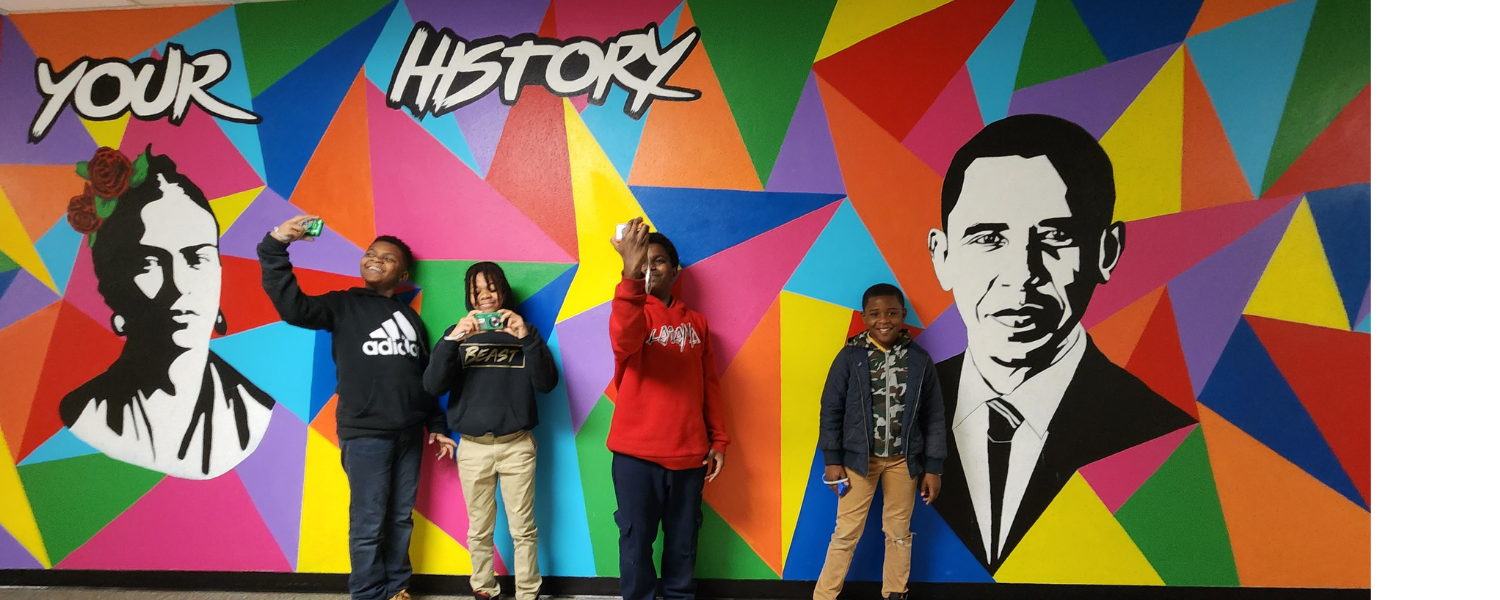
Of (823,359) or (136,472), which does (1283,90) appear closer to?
(823,359)

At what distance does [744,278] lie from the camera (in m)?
2.90

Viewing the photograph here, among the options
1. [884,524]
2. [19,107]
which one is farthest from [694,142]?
[19,107]

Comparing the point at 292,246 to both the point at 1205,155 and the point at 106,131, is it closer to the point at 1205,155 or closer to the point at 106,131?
the point at 106,131

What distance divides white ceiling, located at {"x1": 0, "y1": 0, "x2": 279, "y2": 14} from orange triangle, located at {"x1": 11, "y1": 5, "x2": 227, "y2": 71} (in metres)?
0.02

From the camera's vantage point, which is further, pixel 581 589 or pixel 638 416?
pixel 581 589

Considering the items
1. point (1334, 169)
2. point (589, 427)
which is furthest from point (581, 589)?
point (1334, 169)

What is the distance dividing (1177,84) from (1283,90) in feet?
1.65

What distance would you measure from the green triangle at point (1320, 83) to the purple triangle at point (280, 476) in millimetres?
4828

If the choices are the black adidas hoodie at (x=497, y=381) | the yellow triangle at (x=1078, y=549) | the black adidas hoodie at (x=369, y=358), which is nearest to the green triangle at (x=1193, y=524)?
the yellow triangle at (x=1078, y=549)

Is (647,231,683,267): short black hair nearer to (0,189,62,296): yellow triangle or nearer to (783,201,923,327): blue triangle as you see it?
(783,201,923,327): blue triangle

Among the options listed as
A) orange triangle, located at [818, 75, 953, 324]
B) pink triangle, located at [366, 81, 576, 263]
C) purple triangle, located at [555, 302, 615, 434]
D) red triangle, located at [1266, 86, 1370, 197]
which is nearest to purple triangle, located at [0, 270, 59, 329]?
pink triangle, located at [366, 81, 576, 263]

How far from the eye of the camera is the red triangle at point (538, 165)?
292 centimetres

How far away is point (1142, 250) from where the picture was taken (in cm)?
285

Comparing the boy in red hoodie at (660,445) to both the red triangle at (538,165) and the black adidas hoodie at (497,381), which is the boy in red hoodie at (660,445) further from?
the red triangle at (538,165)
